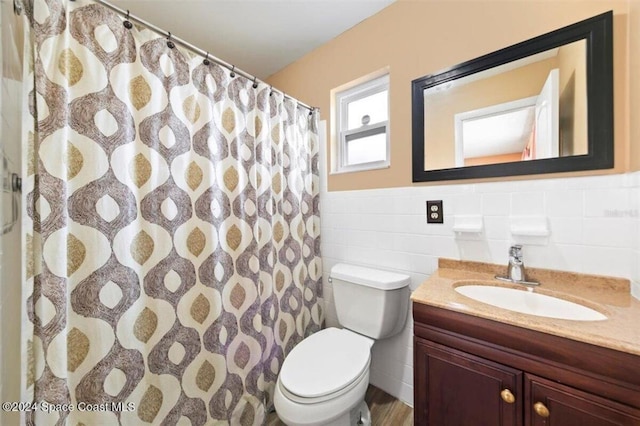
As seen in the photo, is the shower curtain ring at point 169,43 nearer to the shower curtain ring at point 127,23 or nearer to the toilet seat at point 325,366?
the shower curtain ring at point 127,23

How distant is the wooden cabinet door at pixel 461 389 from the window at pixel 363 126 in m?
1.04

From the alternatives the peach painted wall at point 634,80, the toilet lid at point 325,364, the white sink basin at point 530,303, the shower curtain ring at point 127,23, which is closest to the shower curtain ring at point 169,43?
the shower curtain ring at point 127,23

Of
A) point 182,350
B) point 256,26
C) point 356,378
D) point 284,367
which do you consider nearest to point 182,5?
point 256,26

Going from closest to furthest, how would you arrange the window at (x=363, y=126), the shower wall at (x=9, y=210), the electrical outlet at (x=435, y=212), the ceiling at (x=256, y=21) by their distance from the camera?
the shower wall at (x=9, y=210) → the electrical outlet at (x=435, y=212) → the ceiling at (x=256, y=21) → the window at (x=363, y=126)

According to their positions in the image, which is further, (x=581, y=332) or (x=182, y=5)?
(x=182, y=5)

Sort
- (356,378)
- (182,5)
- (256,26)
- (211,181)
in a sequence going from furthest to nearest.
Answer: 1. (256,26)
2. (182,5)
3. (211,181)
4. (356,378)

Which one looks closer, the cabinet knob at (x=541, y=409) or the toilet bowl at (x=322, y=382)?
the cabinet knob at (x=541, y=409)

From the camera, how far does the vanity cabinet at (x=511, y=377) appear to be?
59cm

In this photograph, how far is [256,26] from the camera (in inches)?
63.0

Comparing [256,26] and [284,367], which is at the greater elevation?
[256,26]

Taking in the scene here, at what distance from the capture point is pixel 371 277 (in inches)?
53.0

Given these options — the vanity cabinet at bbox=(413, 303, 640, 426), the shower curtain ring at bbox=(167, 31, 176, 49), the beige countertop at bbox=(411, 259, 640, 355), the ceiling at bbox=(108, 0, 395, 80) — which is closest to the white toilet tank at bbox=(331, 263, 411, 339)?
the beige countertop at bbox=(411, 259, 640, 355)

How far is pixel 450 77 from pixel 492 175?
0.55m

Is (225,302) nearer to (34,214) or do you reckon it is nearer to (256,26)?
(34,214)
